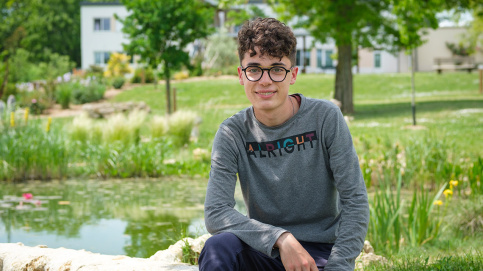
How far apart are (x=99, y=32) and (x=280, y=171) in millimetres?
38849

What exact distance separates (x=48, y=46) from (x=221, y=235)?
153 ft

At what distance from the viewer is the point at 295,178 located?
2324 millimetres

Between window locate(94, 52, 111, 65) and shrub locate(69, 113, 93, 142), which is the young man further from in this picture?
window locate(94, 52, 111, 65)

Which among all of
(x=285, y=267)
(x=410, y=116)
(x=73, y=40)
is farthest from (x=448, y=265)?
(x=73, y=40)

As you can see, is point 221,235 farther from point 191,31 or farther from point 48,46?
point 48,46

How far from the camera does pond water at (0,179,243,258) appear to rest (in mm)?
5043

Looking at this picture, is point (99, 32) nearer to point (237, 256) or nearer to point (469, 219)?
point (469, 219)

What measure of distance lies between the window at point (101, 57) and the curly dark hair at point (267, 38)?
38277mm

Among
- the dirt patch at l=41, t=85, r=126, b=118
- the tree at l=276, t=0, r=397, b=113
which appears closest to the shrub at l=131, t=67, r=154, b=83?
the dirt patch at l=41, t=85, r=126, b=118

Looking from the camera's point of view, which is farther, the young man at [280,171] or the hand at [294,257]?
the young man at [280,171]

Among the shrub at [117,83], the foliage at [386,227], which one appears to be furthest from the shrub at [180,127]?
the shrub at [117,83]

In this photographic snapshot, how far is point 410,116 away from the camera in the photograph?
14.8 metres

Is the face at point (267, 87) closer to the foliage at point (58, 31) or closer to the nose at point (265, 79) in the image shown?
the nose at point (265, 79)

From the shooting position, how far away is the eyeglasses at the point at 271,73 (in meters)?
2.35
